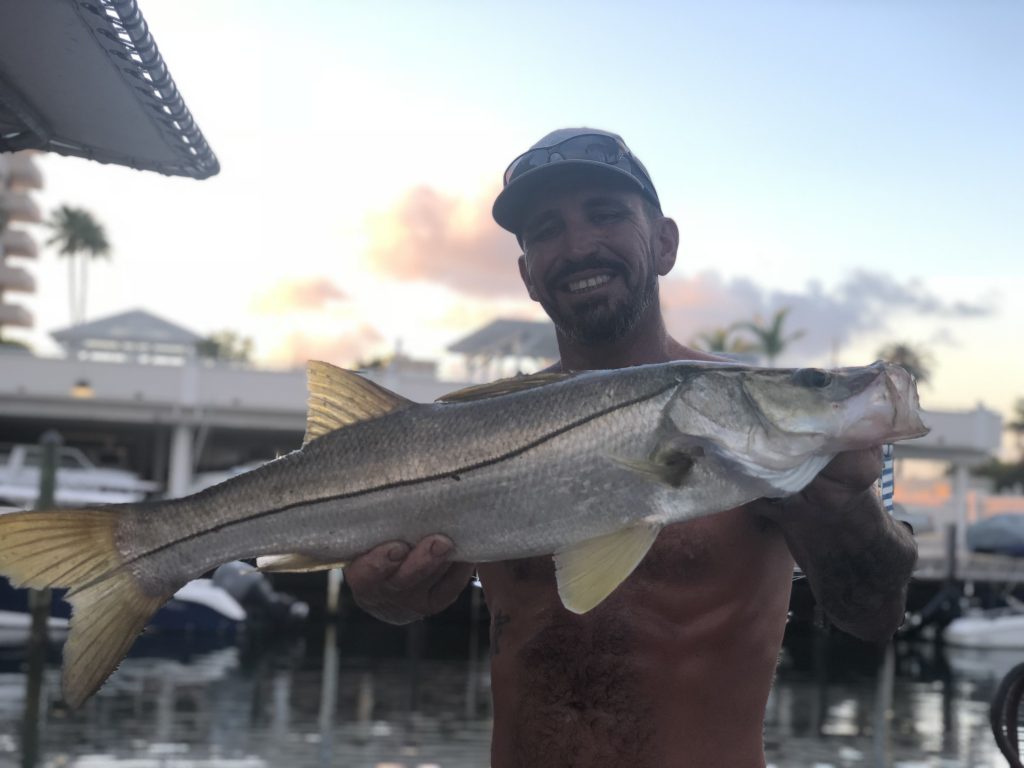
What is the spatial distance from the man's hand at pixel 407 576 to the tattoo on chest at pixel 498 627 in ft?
1.16

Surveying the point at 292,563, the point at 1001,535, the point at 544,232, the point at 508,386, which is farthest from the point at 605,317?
the point at 1001,535

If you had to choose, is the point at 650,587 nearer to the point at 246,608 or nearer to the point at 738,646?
the point at 738,646

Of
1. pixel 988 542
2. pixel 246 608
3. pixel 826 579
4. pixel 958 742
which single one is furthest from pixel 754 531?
pixel 988 542

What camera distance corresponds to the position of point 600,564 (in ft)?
10.6

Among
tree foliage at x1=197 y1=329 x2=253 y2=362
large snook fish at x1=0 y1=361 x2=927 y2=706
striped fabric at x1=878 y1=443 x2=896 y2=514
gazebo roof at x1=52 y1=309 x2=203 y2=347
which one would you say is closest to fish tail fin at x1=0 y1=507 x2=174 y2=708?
large snook fish at x1=0 y1=361 x2=927 y2=706

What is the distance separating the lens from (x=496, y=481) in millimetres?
3414

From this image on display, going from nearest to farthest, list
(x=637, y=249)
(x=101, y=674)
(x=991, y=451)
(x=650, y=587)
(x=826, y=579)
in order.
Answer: (x=101, y=674) < (x=826, y=579) < (x=650, y=587) < (x=637, y=249) < (x=991, y=451)

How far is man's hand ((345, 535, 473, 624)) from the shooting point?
3455 millimetres

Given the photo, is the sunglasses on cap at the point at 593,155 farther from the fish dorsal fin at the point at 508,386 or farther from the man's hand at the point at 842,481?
the man's hand at the point at 842,481

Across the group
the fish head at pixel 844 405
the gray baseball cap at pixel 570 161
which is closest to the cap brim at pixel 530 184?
the gray baseball cap at pixel 570 161

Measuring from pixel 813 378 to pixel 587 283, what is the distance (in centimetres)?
129

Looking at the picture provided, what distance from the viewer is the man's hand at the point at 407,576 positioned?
11.3 feet

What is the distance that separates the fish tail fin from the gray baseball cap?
203 cm

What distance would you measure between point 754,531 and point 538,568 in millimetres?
850
